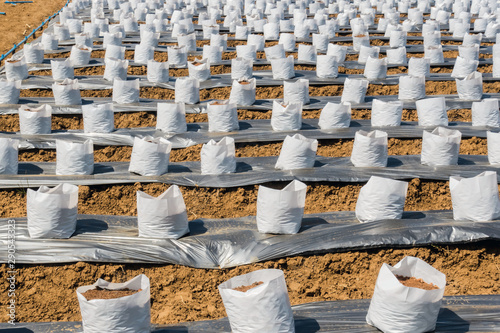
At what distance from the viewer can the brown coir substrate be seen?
4.68 metres

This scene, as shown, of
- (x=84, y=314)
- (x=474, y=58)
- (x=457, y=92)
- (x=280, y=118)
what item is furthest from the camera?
(x=474, y=58)

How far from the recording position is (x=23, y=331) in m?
3.90

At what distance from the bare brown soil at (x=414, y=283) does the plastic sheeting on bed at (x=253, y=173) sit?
2.49 metres

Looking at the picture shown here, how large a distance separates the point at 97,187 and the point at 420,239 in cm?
364

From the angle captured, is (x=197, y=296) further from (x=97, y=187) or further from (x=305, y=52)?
(x=305, y=52)

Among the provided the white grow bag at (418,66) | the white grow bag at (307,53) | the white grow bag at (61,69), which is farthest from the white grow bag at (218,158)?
the white grow bag at (307,53)

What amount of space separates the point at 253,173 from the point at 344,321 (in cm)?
285

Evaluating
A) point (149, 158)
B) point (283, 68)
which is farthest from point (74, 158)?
point (283, 68)

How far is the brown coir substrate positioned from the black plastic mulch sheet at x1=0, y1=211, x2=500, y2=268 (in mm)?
73

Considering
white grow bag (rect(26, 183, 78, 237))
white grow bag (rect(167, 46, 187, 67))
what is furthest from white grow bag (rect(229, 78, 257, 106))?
white grow bag (rect(26, 183, 78, 237))

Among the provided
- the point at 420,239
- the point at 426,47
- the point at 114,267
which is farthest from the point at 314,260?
the point at 426,47

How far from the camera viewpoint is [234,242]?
5.06m

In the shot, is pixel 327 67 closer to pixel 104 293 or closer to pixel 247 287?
pixel 247 287

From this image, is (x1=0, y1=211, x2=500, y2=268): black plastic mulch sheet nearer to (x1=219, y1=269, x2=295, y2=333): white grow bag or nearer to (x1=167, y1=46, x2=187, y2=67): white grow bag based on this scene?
(x1=219, y1=269, x2=295, y2=333): white grow bag
